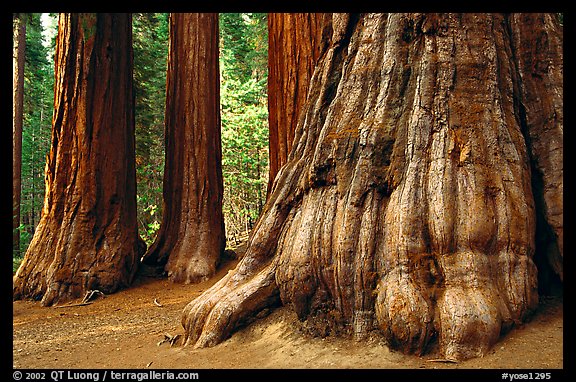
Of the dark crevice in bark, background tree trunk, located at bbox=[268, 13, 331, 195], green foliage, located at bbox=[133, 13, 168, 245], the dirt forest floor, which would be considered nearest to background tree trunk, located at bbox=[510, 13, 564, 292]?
the dark crevice in bark

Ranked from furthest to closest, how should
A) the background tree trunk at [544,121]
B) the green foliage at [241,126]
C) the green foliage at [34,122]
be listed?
the green foliage at [34,122], the green foliage at [241,126], the background tree trunk at [544,121]

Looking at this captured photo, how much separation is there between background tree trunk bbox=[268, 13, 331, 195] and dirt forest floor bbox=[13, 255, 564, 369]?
370 centimetres

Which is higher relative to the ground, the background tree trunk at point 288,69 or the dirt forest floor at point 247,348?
the background tree trunk at point 288,69

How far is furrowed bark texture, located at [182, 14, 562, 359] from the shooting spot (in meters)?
3.59

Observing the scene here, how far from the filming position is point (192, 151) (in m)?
10.6

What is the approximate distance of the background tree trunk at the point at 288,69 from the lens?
802 centimetres

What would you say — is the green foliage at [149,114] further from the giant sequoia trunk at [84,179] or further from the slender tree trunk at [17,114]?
the giant sequoia trunk at [84,179]

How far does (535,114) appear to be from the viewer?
4.30 meters

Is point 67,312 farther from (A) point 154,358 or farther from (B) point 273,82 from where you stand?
(B) point 273,82

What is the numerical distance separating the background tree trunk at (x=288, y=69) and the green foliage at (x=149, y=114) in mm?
6320

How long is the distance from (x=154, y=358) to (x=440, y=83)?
11.9 feet

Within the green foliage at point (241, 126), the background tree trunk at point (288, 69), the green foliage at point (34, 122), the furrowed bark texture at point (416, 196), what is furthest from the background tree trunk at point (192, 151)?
the green foliage at point (34, 122)

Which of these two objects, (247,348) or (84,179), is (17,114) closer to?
(84,179)

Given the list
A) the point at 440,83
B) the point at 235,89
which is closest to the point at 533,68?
the point at 440,83
